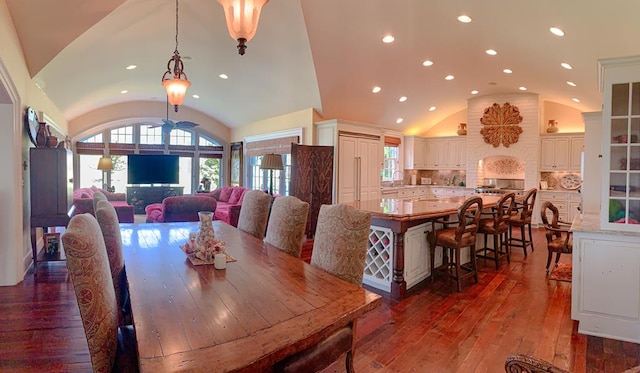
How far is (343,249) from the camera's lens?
2139 millimetres

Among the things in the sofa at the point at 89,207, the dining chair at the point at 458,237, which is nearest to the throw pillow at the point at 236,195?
the sofa at the point at 89,207

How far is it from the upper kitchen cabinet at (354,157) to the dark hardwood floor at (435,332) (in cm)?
380

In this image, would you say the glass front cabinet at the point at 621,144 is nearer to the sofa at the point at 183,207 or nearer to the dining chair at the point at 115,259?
the dining chair at the point at 115,259

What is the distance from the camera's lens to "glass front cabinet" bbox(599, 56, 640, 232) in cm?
282

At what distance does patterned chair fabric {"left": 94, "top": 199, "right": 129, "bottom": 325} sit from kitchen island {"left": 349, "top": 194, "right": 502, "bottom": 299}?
2.31 metres

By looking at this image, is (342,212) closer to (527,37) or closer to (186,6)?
(186,6)

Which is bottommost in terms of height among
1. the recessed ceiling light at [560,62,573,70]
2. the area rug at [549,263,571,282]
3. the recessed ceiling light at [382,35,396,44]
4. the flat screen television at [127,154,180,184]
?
the area rug at [549,263,571,282]

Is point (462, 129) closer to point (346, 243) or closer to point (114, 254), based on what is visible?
point (346, 243)

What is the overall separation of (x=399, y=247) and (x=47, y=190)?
14.1ft

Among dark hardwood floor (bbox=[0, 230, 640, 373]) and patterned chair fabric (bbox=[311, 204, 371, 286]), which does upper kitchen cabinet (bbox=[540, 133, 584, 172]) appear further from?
patterned chair fabric (bbox=[311, 204, 371, 286])

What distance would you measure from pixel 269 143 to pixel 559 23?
6.45m

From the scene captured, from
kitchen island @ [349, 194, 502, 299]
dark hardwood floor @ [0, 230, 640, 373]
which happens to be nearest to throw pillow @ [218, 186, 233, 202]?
dark hardwood floor @ [0, 230, 640, 373]

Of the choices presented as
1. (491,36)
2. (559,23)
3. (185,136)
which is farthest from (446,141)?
(185,136)

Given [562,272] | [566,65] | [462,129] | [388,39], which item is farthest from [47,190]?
[462,129]
